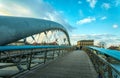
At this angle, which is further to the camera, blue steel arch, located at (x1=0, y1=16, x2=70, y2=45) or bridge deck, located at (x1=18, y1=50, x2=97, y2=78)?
blue steel arch, located at (x1=0, y1=16, x2=70, y2=45)

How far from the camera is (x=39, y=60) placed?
9.61 m

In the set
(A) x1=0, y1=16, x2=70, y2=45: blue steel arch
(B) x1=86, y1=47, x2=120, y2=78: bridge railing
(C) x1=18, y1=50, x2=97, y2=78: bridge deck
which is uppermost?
(A) x1=0, y1=16, x2=70, y2=45: blue steel arch

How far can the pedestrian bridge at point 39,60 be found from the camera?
432 cm

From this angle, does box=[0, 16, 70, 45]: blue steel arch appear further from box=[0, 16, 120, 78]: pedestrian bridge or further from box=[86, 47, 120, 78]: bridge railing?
box=[86, 47, 120, 78]: bridge railing

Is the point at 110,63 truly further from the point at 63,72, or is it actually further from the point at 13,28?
the point at 13,28

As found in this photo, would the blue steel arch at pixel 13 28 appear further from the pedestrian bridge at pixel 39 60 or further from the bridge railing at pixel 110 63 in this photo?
the bridge railing at pixel 110 63

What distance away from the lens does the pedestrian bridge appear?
432cm

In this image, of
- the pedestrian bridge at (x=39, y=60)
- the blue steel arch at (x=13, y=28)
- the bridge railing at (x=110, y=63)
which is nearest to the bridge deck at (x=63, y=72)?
the pedestrian bridge at (x=39, y=60)

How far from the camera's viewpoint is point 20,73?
6094mm

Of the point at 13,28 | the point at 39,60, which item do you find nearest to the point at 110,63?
the point at 39,60

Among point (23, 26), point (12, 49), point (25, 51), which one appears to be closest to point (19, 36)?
point (23, 26)

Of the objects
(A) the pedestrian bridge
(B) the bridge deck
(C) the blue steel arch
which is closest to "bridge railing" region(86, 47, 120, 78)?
(A) the pedestrian bridge

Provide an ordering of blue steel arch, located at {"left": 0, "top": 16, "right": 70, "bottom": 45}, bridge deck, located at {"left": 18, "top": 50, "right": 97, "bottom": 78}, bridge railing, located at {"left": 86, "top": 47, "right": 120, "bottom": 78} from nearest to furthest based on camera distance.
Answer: bridge railing, located at {"left": 86, "top": 47, "right": 120, "bottom": 78} → bridge deck, located at {"left": 18, "top": 50, "right": 97, "bottom": 78} → blue steel arch, located at {"left": 0, "top": 16, "right": 70, "bottom": 45}

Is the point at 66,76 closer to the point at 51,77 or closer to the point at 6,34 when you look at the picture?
the point at 51,77
